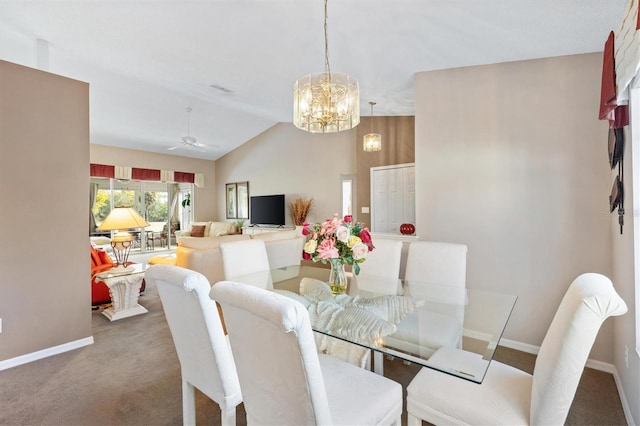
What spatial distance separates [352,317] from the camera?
5.51 feet

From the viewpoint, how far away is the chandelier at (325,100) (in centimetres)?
224

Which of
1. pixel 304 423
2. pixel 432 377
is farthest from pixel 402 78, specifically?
pixel 304 423

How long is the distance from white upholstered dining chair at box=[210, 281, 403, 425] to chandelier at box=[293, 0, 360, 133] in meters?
1.56

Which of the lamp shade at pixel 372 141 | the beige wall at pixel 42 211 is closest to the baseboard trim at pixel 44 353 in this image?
the beige wall at pixel 42 211

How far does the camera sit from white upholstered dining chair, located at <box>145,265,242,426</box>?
4.20 ft

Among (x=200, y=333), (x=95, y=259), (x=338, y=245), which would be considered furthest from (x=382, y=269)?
(x=95, y=259)

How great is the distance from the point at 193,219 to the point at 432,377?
8.39 meters

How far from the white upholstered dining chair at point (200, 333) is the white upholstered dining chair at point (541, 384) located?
0.84 m

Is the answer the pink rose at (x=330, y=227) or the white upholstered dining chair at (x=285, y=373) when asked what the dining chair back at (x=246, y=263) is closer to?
the pink rose at (x=330, y=227)

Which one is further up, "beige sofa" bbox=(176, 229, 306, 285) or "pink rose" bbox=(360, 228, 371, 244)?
"pink rose" bbox=(360, 228, 371, 244)

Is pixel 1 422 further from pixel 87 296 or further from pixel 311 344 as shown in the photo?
pixel 311 344

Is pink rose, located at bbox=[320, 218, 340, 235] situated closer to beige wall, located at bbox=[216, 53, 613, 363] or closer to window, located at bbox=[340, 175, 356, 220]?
beige wall, located at bbox=[216, 53, 613, 363]

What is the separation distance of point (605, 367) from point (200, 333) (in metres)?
2.96

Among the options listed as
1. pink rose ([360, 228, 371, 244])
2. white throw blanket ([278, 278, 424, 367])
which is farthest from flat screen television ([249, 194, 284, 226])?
pink rose ([360, 228, 371, 244])
